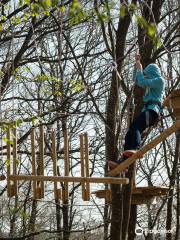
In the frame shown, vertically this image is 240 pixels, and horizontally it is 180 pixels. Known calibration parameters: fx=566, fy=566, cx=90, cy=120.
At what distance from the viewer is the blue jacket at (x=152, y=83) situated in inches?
239

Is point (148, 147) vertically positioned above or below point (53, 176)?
above

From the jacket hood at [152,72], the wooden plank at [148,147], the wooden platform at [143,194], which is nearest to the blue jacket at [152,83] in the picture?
the jacket hood at [152,72]

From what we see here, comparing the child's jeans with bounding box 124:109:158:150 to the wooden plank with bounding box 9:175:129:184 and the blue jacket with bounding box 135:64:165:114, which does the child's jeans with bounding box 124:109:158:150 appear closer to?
the blue jacket with bounding box 135:64:165:114

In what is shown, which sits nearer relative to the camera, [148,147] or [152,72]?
[148,147]

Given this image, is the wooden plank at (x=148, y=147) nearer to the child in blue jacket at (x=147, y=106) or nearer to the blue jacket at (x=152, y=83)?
the child in blue jacket at (x=147, y=106)

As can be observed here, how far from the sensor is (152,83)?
6.15 metres

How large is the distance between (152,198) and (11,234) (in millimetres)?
8913

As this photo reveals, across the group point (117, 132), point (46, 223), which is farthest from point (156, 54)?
point (46, 223)

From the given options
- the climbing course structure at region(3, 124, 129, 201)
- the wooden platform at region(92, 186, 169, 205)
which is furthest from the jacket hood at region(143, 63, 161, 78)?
the wooden platform at region(92, 186, 169, 205)

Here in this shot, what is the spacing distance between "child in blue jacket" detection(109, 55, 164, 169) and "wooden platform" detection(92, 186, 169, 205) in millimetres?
1725

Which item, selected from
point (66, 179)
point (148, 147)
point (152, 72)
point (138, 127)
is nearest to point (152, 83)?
point (152, 72)

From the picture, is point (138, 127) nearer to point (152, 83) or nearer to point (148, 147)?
point (152, 83)

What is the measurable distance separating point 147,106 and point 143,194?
2.20 meters

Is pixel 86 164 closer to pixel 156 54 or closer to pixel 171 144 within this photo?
pixel 156 54
